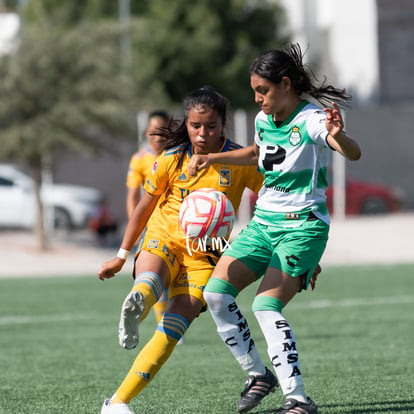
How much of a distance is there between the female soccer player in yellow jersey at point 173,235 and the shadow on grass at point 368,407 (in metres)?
0.86

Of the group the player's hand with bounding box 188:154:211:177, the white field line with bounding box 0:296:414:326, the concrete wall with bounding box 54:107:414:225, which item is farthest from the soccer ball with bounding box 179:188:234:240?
the concrete wall with bounding box 54:107:414:225

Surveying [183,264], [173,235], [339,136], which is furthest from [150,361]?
[339,136]

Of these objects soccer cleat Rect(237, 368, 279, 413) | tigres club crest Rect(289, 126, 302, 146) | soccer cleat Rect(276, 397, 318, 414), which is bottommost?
soccer cleat Rect(237, 368, 279, 413)

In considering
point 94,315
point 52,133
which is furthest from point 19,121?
point 94,315

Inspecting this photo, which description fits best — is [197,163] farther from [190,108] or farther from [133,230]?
[133,230]

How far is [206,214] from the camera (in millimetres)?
5938

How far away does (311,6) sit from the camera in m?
45.0

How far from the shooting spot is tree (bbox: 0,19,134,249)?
Result: 2327 centimetres

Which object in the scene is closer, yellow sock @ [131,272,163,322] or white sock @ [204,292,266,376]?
yellow sock @ [131,272,163,322]

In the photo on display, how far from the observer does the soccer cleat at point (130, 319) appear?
5543mm

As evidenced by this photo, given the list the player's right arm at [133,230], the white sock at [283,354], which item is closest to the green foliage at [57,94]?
the player's right arm at [133,230]

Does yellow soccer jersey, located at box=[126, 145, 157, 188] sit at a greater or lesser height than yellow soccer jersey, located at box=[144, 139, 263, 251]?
lesser

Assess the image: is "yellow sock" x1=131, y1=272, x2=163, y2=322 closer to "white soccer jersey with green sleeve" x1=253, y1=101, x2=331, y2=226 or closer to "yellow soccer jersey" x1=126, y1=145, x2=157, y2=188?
"white soccer jersey with green sleeve" x1=253, y1=101, x2=331, y2=226

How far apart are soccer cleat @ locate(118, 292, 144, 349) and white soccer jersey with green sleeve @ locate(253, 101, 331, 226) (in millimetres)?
897
